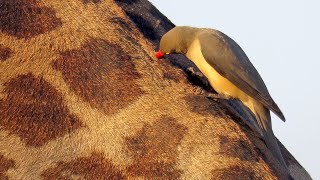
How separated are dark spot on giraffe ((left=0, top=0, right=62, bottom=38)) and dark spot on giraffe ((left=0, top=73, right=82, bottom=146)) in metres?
0.44

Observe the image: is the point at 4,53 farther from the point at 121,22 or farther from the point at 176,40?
the point at 176,40

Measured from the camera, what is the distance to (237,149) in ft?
14.7

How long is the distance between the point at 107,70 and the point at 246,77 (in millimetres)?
1290

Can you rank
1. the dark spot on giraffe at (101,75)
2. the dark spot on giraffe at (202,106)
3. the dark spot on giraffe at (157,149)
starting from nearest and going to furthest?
the dark spot on giraffe at (157,149), the dark spot on giraffe at (202,106), the dark spot on giraffe at (101,75)

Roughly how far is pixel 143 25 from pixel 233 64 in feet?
2.91


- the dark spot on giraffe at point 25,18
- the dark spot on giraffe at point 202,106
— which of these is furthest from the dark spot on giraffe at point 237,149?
the dark spot on giraffe at point 25,18

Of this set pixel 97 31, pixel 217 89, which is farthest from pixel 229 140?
pixel 97 31

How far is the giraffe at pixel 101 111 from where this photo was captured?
4531 millimetres

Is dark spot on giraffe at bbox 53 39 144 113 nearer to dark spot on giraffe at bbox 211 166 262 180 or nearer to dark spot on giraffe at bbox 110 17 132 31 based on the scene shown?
dark spot on giraffe at bbox 110 17 132 31

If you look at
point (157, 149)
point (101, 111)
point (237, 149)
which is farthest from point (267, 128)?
point (101, 111)

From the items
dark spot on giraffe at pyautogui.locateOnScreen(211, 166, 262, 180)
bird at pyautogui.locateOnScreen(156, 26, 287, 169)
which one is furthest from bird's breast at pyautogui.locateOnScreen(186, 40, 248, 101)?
dark spot on giraffe at pyautogui.locateOnScreen(211, 166, 262, 180)

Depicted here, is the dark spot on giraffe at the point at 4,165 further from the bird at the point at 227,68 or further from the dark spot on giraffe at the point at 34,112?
the bird at the point at 227,68

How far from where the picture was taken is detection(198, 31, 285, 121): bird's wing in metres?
5.36

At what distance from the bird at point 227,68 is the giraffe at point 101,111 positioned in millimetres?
438
